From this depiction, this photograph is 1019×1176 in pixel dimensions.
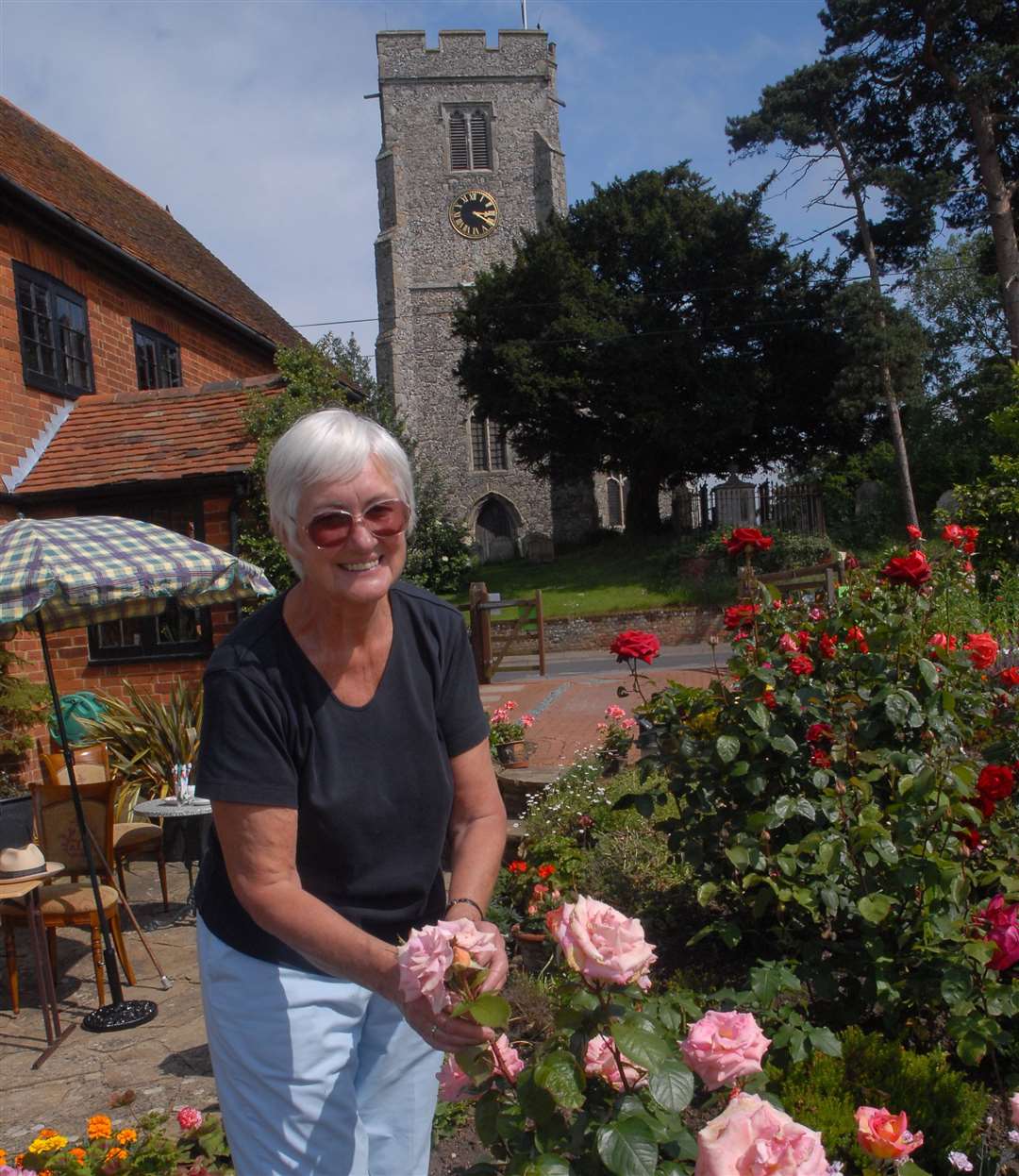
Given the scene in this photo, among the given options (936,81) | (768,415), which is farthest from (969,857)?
(768,415)

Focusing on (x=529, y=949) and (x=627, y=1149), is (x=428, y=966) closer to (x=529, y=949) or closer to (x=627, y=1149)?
(x=627, y=1149)

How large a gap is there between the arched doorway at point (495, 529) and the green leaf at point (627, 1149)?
1530 inches

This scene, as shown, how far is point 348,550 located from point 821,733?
1659 mm

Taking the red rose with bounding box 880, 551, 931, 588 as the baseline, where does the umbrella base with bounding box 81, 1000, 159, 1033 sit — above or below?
below

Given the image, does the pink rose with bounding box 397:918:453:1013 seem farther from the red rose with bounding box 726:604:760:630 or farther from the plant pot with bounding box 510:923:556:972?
the plant pot with bounding box 510:923:556:972

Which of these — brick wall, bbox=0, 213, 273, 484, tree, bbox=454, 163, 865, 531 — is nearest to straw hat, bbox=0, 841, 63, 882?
brick wall, bbox=0, 213, 273, 484

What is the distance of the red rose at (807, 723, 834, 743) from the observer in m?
2.89

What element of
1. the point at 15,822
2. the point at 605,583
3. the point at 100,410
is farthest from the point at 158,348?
the point at 605,583

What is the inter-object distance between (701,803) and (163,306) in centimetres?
1228

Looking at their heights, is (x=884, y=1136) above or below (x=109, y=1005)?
above

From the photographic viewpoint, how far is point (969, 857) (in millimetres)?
2783

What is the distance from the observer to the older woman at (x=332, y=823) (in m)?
1.67

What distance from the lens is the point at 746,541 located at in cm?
332

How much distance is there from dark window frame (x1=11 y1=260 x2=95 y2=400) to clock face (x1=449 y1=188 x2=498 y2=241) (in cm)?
3403
